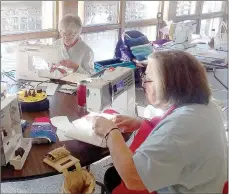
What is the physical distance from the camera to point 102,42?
17.2 feet

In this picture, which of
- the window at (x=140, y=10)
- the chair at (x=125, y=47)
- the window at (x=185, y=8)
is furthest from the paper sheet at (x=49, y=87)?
the window at (x=185, y=8)

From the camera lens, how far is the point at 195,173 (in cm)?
125

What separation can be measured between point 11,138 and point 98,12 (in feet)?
12.4

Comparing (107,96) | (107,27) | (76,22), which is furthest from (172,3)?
(107,96)

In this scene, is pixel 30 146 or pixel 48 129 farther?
pixel 48 129

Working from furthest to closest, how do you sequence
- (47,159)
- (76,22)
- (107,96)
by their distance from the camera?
(76,22)
(107,96)
(47,159)

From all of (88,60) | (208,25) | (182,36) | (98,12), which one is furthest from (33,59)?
(208,25)

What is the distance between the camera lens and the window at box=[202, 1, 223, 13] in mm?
6685

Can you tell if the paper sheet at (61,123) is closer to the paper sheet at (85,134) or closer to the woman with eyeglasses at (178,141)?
the paper sheet at (85,134)

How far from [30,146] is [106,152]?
351 mm

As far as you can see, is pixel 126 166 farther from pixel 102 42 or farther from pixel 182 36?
pixel 102 42

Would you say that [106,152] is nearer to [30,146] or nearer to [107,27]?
[30,146]

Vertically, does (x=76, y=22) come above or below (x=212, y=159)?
above

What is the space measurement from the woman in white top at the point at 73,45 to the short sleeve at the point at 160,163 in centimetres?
192
